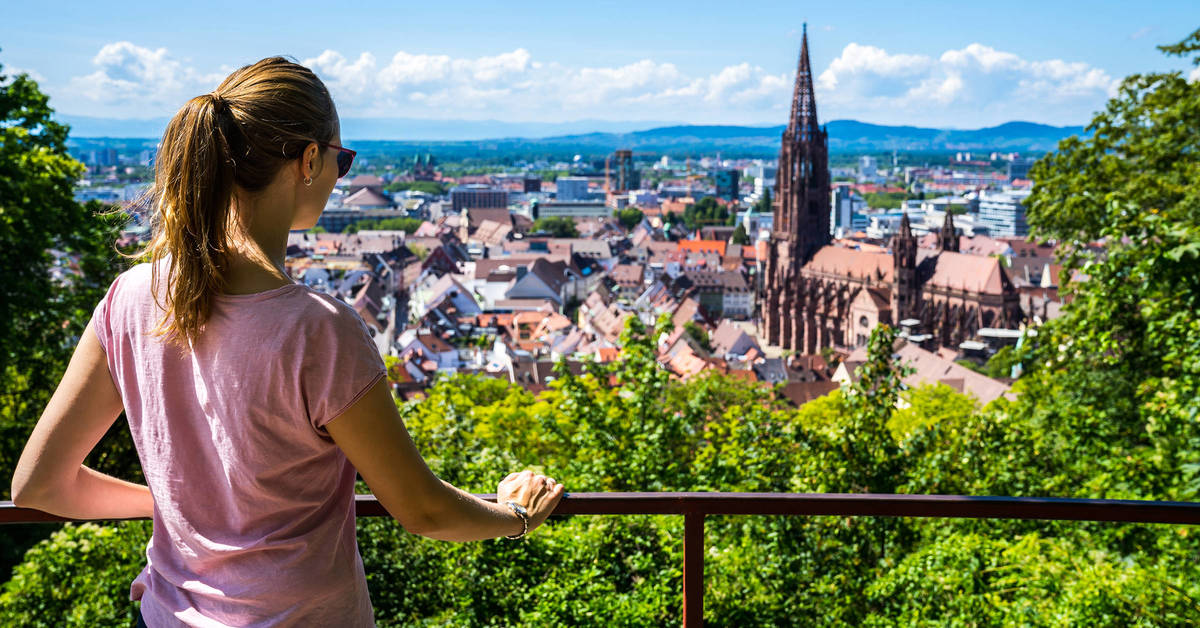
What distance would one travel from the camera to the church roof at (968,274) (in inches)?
2234

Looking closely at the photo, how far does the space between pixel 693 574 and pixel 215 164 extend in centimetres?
126

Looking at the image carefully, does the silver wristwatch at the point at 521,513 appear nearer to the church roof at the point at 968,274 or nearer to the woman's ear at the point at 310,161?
the woman's ear at the point at 310,161

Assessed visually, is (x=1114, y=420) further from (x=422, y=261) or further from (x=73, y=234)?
(x=422, y=261)

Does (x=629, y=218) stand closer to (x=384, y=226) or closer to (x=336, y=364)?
(x=384, y=226)

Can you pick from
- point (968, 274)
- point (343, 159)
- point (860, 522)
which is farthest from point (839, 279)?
point (343, 159)

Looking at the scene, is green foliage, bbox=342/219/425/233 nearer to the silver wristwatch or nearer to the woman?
the silver wristwatch

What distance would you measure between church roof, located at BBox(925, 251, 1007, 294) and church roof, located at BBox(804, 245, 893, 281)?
3.29 meters

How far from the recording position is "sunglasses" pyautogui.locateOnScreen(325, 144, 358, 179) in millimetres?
1205

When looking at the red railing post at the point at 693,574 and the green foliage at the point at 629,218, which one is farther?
the green foliage at the point at 629,218

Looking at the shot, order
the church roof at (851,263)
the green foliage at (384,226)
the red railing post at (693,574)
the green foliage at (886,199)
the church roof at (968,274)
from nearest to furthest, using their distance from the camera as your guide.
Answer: the red railing post at (693,574), the church roof at (968,274), the church roof at (851,263), the green foliage at (384,226), the green foliage at (886,199)

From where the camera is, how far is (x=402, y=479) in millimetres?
1160

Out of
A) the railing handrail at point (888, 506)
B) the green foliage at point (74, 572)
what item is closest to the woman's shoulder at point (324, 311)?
the railing handrail at point (888, 506)

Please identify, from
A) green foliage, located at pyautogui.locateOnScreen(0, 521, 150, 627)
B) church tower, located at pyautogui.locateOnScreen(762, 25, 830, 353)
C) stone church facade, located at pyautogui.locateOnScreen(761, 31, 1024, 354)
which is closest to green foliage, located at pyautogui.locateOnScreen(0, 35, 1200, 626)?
green foliage, located at pyautogui.locateOnScreen(0, 521, 150, 627)

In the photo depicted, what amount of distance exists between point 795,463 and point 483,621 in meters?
3.48
